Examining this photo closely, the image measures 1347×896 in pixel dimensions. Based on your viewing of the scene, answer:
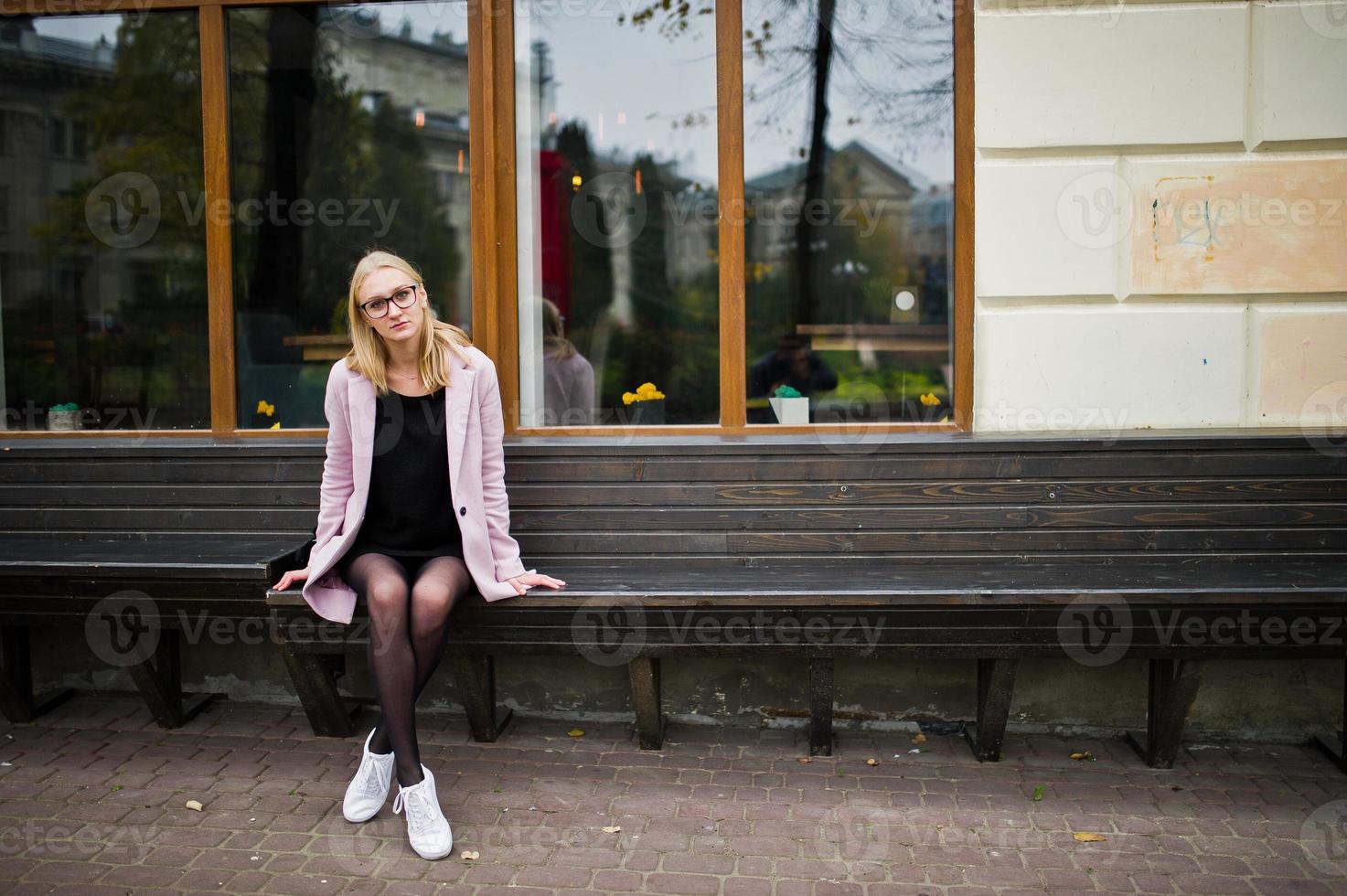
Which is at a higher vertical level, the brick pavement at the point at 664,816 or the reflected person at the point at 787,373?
the reflected person at the point at 787,373

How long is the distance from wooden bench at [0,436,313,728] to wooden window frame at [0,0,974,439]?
30cm

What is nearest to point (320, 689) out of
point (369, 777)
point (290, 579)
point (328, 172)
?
point (290, 579)

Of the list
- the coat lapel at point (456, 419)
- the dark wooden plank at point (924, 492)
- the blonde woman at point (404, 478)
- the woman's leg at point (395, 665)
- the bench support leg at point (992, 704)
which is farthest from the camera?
the dark wooden plank at point (924, 492)

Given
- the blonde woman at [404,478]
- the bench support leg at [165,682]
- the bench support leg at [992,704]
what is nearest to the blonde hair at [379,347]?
the blonde woman at [404,478]

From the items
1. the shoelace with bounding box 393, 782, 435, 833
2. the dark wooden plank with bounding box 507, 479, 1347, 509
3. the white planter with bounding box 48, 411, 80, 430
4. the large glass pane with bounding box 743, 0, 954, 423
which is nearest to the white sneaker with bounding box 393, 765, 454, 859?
the shoelace with bounding box 393, 782, 435, 833

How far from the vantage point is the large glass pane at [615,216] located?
16.2 feet

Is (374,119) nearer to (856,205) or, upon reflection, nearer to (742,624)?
(856,205)

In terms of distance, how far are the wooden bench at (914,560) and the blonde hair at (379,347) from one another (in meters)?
0.72

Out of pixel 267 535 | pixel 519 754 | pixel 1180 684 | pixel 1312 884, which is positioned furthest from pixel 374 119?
pixel 1312 884

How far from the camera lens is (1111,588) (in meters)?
3.88

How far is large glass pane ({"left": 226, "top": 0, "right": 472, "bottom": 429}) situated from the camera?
530cm

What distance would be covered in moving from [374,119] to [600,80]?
3401 millimetres

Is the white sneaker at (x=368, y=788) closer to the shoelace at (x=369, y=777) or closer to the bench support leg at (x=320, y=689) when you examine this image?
the shoelace at (x=369, y=777)

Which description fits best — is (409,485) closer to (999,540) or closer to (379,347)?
(379,347)
